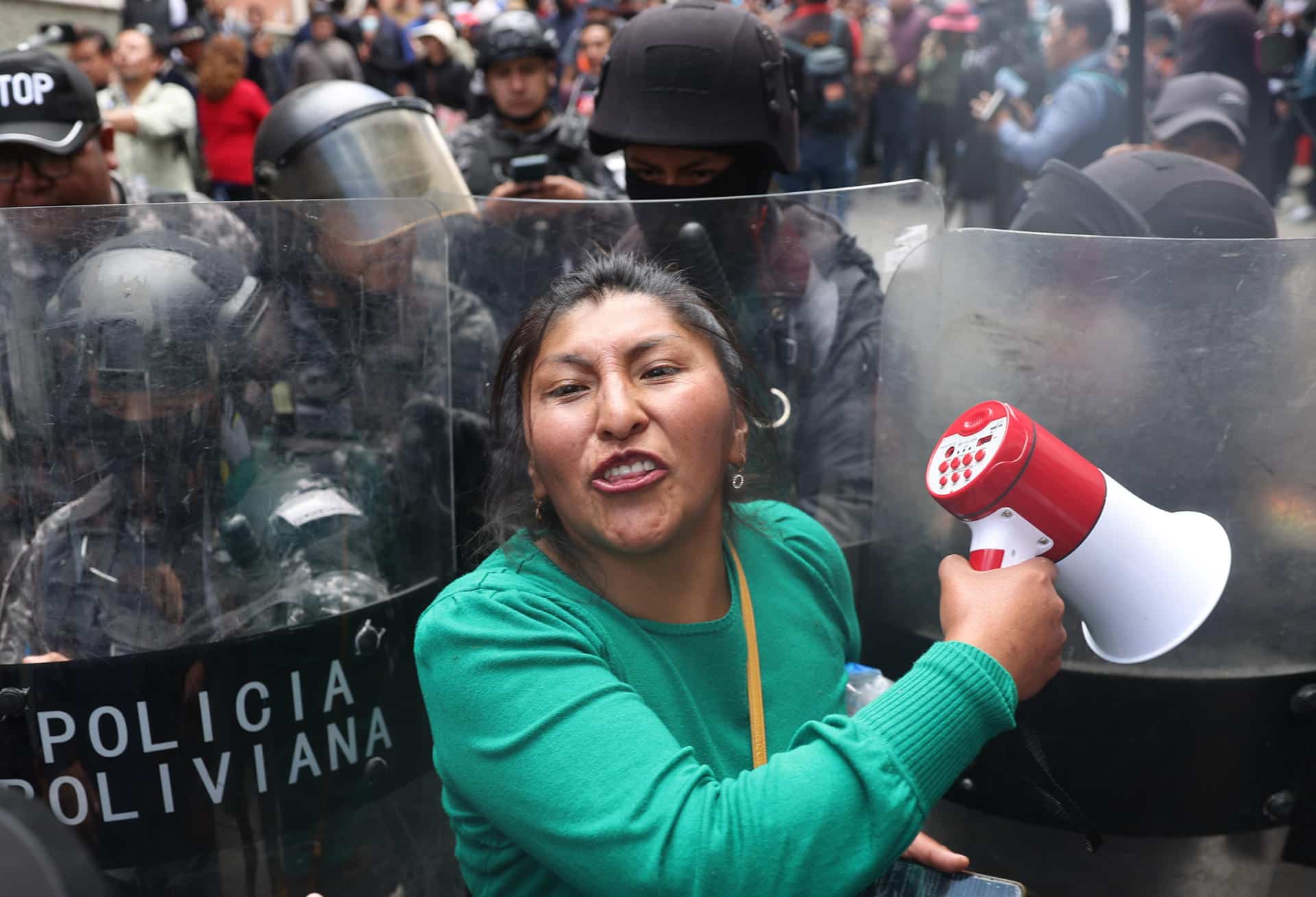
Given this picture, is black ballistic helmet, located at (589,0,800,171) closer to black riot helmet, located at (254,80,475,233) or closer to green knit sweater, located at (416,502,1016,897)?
black riot helmet, located at (254,80,475,233)

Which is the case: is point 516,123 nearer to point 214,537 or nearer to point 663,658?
point 214,537

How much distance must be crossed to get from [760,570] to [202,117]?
742 cm

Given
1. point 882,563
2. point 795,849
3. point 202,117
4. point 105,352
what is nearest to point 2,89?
point 105,352

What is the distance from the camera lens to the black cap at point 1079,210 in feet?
9.14

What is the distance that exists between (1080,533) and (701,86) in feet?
6.41

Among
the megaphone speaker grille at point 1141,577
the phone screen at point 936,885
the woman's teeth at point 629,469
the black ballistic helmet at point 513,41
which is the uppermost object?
the black ballistic helmet at point 513,41

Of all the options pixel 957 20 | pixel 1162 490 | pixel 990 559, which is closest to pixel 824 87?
pixel 957 20

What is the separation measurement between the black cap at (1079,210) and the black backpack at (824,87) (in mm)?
5846

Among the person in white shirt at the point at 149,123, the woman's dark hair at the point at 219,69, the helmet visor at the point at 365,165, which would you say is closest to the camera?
the helmet visor at the point at 365,165

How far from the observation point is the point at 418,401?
2.65m

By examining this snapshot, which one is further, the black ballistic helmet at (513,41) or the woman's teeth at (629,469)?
the black ballistic helmet at (513,41)

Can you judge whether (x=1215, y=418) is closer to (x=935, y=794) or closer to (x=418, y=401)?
(x=935, y=794)

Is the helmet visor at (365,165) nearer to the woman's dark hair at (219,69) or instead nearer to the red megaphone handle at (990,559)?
the red megaphone handle at (990,559)

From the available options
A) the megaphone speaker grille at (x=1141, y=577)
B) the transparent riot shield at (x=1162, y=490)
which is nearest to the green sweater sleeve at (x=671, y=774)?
the megaphone speaker grille at (x=1141, y=577)
